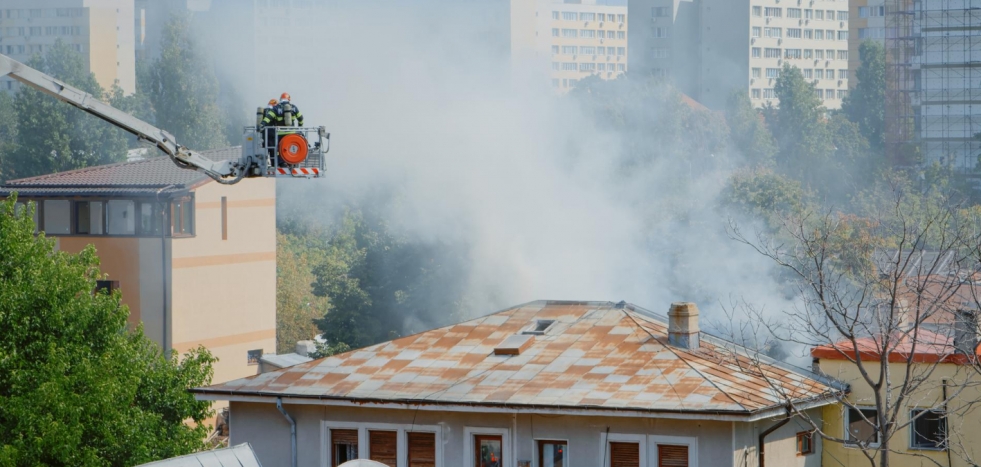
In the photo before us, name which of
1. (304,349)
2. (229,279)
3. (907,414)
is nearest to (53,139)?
(304,349)

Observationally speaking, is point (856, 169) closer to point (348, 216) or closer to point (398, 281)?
point (348, 216)

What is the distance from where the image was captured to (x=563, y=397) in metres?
25.4

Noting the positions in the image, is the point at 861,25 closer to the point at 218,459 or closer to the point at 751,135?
the point at 751,135

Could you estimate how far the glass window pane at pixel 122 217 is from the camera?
46.4 meters

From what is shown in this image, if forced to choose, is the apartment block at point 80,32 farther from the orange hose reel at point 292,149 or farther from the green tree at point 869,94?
the orange hose reel at point 292,149

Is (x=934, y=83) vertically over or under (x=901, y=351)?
over

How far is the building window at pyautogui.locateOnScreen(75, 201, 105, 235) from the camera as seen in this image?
1842 inches

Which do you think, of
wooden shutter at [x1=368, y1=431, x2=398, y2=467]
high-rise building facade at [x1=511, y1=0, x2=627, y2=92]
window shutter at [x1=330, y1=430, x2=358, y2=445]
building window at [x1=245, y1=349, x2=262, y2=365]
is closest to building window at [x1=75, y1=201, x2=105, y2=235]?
building window at [x1=245, y1=349, x2=262, y2=365]

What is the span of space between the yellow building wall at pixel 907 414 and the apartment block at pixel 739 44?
114794 millimetres

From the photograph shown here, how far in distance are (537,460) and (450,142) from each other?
56213mm

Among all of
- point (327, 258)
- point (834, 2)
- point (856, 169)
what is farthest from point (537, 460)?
point (834, 2)

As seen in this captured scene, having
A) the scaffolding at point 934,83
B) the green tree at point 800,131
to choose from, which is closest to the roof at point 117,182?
the scaffolding at point 934,83

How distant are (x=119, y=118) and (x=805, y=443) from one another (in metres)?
14.3

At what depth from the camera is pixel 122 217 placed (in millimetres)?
46469
